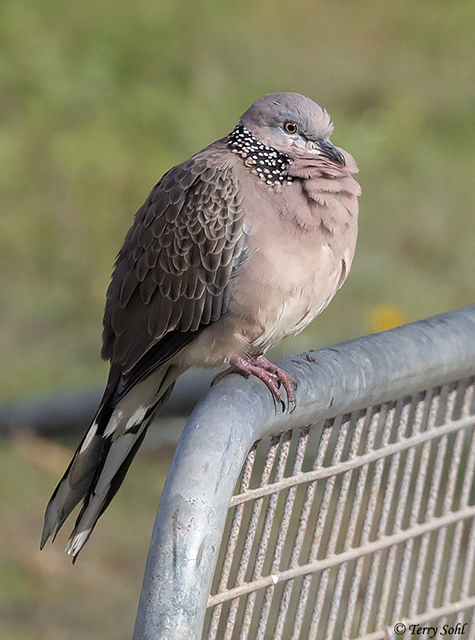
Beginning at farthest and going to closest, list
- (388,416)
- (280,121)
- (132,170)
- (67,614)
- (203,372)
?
(132,170)
(203,372)
(67,614)
(280,121)
(388,416)

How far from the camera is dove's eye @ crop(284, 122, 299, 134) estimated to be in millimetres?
2623

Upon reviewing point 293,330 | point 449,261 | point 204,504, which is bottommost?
point 204,504

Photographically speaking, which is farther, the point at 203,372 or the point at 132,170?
the point at 132,170

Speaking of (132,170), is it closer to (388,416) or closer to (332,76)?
(332,76)

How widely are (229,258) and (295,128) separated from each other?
0.42m

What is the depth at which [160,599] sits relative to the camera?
1188 millimetres

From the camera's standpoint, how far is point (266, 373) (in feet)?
6.90

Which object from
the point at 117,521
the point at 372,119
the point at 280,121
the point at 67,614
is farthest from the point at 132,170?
the point at 280,121

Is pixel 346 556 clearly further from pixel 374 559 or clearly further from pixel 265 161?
pixel 265 161

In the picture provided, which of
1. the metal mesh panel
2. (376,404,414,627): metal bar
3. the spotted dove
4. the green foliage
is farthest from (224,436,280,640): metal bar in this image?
the green foliage

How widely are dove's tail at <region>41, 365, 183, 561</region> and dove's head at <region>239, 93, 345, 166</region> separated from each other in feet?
2.55

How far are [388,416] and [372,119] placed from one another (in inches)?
275

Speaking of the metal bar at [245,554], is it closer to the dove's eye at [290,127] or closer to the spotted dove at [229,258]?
the spotted dove at [229,258]

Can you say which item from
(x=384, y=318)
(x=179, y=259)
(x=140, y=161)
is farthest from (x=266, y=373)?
(x=140, y=161)
